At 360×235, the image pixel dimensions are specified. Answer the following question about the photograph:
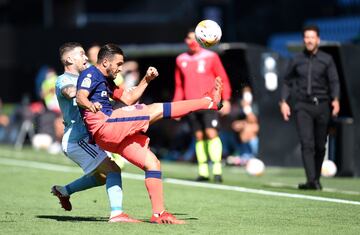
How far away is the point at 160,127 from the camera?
2630cm

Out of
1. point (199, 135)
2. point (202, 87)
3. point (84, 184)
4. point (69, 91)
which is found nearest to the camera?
point (69, 91)

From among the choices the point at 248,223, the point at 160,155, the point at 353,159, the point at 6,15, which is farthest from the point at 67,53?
the point at 6,15

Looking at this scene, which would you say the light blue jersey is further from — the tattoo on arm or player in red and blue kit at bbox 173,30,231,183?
player in red and blue kit at bbox 173,30,231,183

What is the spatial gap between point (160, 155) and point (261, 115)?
4980mm

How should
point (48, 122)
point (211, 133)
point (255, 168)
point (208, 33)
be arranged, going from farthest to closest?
point (48, 122) → point (255, 168) → point (211, 133) → point (208, 33)

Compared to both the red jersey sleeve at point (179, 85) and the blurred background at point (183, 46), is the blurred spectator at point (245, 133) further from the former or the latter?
the red jersey sleeve at point (179, 85)

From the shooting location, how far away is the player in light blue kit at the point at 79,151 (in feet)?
36.4

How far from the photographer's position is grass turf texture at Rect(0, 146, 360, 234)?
10.5 metres

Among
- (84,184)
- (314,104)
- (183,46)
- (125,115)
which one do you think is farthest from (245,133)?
(125,115)

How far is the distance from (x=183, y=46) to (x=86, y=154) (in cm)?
1312

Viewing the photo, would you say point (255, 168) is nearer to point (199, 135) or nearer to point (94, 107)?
point (199, 135)

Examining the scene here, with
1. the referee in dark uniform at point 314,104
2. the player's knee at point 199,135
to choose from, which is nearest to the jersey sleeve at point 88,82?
the referee in dark uniform at point 314,104

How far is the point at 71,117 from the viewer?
1176 centimetres

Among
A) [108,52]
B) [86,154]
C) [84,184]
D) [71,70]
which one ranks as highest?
[108,52]
